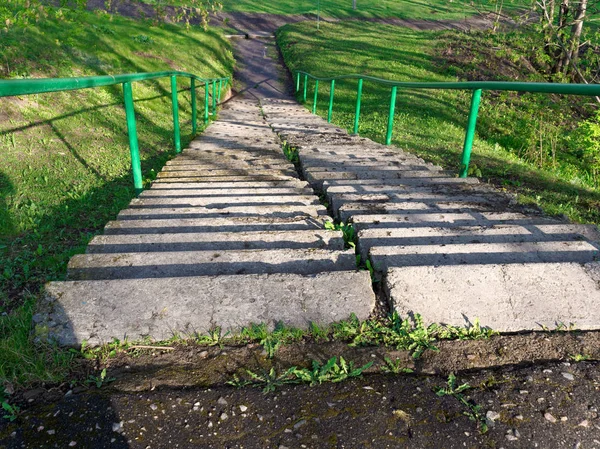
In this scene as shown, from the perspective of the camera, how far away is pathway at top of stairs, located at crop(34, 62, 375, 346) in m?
1.74

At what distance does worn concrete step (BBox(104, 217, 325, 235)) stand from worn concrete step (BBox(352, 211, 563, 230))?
32 cm

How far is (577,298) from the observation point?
1.84 metres

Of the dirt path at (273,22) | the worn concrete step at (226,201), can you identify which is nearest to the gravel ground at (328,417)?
the worn concrete step at (226,201)

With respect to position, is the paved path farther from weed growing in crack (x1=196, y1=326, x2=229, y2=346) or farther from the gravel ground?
the gravel ground

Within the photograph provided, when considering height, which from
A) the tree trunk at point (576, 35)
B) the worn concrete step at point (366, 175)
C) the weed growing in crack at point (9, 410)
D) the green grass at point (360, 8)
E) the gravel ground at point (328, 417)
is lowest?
the worn concrete step at point (366, 175)

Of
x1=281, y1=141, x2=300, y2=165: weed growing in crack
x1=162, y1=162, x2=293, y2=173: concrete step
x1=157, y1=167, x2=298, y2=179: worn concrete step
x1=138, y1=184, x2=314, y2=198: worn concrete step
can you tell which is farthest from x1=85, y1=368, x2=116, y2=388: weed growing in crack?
x1=281, y1=141, x2=300, y2=165: weed growing in crack

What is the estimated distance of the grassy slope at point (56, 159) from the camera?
2.69 meters

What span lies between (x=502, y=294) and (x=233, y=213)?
1.81 metres

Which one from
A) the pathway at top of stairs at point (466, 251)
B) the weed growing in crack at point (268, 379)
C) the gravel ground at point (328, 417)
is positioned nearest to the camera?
the gravel ground at point (328, 417)

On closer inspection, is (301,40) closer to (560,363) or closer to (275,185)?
(275,185)

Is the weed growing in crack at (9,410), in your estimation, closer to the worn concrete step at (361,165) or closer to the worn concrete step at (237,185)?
the worn concrete step at (237,185)

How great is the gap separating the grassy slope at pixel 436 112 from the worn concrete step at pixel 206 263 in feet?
9.22

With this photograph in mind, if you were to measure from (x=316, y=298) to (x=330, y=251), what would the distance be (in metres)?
0.40

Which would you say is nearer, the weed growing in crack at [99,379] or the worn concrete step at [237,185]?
the weed growing in crack at [99,379]
